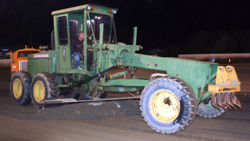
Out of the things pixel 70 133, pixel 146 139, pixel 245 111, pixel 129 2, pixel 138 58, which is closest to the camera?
pixel 146 139

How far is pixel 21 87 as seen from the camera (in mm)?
9938

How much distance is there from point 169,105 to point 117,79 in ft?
6.21

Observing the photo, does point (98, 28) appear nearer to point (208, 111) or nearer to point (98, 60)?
point (98, 60)

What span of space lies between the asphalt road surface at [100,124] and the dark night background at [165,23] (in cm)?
3008

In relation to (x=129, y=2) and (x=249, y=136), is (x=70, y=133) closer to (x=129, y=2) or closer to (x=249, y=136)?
(x=249, y=136)

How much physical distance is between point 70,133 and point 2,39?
242ft

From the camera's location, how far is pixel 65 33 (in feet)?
28.4

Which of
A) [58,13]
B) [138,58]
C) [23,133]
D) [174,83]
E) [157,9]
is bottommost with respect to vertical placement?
[23,133]

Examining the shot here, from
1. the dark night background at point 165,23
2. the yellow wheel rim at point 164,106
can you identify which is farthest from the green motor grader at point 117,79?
the dark night background at point 165,23

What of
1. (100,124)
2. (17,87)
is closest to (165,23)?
(17,87)

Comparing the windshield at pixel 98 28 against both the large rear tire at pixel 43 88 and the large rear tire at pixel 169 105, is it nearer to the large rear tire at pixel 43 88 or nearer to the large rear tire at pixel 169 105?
the large rear tire at pixel 43 88

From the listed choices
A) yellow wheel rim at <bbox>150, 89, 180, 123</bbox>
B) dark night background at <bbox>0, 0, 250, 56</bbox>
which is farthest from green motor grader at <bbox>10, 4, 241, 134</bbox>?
dark night background at <bbox>0, 0, 250, 56</bbox>

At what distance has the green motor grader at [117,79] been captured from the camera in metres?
6.12

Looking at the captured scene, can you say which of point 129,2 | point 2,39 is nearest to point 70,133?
point 129,2
